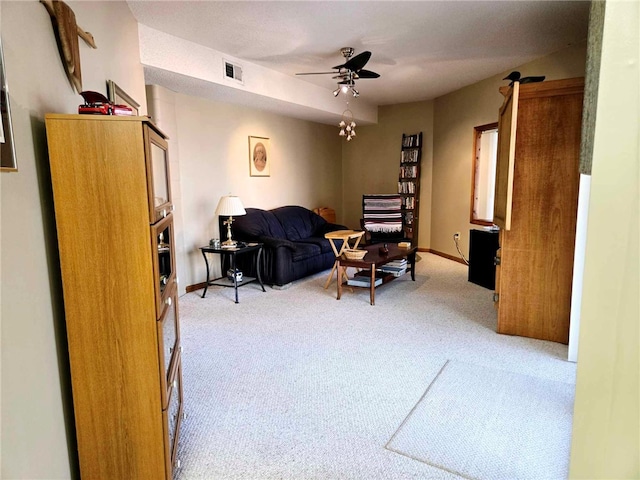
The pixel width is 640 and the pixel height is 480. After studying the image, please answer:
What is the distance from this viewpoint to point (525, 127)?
303cm

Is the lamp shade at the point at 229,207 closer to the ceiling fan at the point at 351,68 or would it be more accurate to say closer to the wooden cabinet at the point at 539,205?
the ceiling fan at the point at 351,68

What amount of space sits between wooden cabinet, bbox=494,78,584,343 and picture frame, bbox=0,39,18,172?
9.52 ft

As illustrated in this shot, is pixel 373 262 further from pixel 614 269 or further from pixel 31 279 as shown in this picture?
pixel 614 269

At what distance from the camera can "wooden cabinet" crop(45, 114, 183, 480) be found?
130 cm

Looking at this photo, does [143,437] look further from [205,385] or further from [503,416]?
[503,416]

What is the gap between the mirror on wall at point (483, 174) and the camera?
218 inches

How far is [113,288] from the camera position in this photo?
1.38 metres

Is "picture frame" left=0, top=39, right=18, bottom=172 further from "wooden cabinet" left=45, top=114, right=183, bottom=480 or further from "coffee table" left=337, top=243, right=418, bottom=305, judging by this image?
"coffee table" left=337, top=243, right=418, bottom=305

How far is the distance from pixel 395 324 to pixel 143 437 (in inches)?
98.7

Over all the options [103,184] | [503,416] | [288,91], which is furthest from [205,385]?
[288,91]

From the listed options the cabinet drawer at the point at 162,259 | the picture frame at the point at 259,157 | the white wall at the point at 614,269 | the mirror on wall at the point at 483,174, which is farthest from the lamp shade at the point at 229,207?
the white wall at the point at 614,269

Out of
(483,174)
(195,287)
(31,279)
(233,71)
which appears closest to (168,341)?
(31,279)

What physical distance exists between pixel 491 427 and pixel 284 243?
312 cm

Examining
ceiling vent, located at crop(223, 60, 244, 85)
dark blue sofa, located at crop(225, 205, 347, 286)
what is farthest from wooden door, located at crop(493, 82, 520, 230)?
ceiling vent, located at crop(223, 60, 244, 85)
